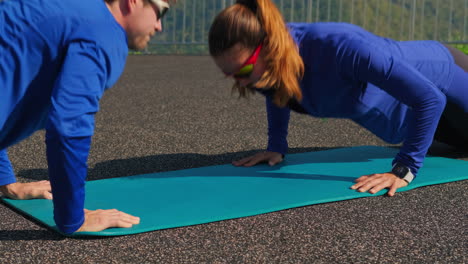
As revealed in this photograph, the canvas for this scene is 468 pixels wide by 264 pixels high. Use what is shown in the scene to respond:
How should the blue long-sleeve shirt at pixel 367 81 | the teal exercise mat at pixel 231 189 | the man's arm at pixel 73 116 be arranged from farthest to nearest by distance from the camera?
the blue long-sleeve shirt at pixel 367 81 < the teal exercise mat at pixel 231 189 < the man's arm at pixel 73 116

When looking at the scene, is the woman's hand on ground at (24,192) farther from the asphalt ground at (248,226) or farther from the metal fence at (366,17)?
the metal fence at (366,17)

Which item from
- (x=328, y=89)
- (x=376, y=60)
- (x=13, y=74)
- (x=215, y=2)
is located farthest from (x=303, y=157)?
(x=215, y=2)

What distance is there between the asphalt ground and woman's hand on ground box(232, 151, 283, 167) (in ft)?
0.76

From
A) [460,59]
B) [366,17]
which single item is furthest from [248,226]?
[366,17]

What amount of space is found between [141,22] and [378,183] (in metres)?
1.25

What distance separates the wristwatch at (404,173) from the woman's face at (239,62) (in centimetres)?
76

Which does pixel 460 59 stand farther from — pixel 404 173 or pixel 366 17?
pixel 366 17

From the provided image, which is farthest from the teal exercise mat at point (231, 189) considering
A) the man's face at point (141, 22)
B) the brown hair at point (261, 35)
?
the man's face at point (141, 22)

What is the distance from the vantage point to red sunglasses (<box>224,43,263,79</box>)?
7.09 ft

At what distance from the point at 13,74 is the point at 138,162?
4.90 feet

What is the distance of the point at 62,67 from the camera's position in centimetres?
165

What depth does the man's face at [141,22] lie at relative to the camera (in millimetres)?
1746

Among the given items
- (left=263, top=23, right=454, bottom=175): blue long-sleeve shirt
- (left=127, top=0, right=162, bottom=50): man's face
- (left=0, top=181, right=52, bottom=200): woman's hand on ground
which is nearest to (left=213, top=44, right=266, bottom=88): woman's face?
(left=263, top=23, right=454, bottom=175): blue long-sleeve shirt

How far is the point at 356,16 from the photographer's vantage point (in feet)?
37.8
